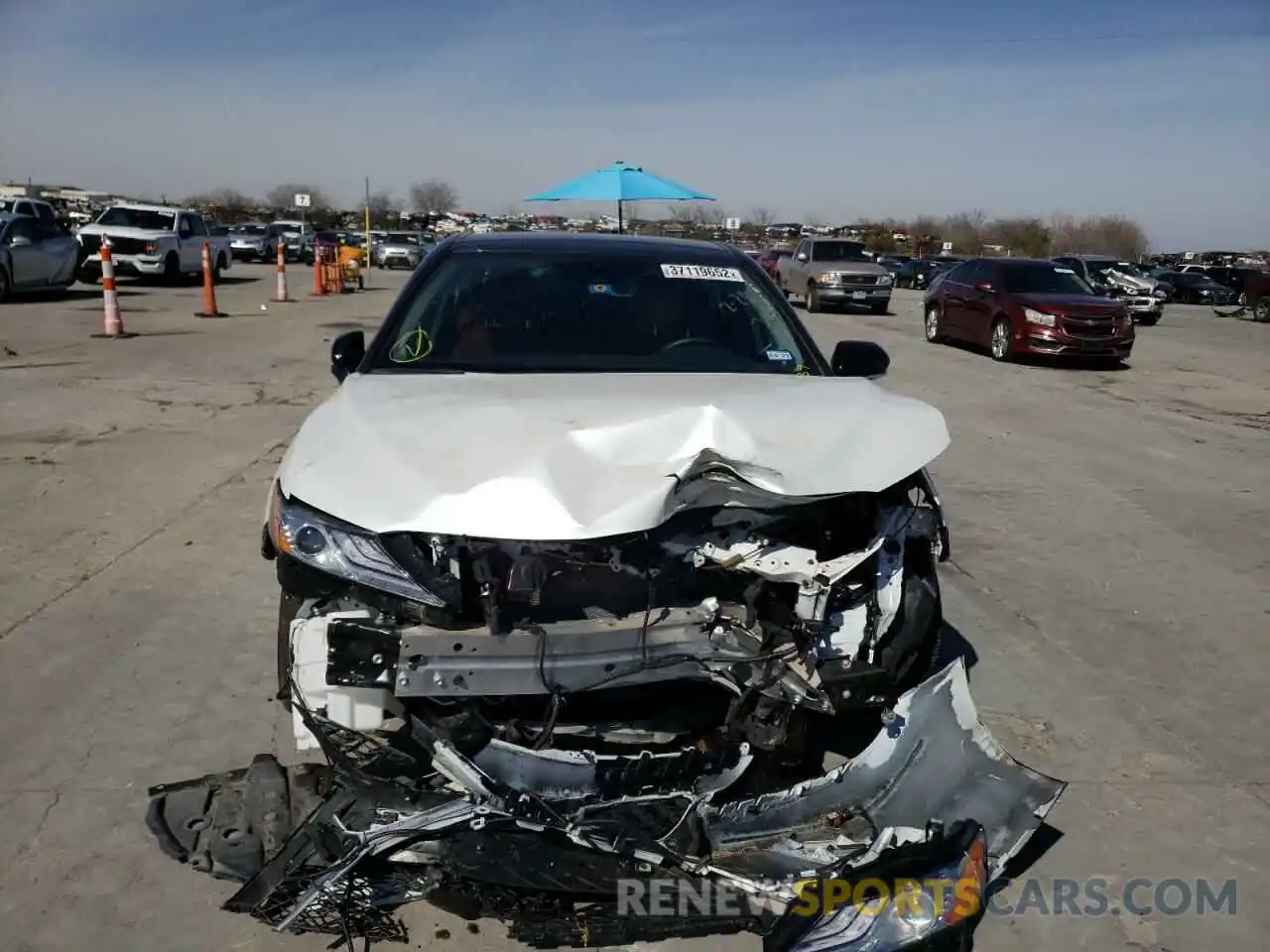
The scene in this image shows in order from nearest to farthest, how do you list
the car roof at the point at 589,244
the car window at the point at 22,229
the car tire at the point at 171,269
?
the car roof at the point at 589,244, the car window at the point at 22,229, the car tire at the point at 171,269

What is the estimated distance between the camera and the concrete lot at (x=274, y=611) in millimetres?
2973

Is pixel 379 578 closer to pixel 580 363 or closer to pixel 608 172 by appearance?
pixel 580 363

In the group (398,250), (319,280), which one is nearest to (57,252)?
(319,280)

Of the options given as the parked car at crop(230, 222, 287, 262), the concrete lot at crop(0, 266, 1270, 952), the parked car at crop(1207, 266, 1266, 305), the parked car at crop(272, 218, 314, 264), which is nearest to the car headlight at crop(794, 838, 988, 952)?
the concrete lot at crop(0, 266, 1270, 952)

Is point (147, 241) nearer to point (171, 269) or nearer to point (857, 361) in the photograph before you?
point (171, 269)

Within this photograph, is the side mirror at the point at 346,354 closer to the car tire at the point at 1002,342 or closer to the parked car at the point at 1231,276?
the car tire at the point at 1002,342

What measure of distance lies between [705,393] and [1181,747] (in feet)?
7.55

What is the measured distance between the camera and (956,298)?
59.7ft

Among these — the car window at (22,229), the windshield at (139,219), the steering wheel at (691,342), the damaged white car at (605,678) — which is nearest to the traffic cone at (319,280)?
the windshield at (139,219)

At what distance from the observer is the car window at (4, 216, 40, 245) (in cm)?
1880

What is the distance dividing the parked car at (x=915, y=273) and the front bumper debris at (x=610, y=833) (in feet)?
143

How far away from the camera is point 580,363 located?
399 centimetres

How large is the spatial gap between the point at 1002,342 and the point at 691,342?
13606 millimetres

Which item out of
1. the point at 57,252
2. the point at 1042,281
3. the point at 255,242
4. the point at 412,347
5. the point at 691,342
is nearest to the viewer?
the point at 412,347
